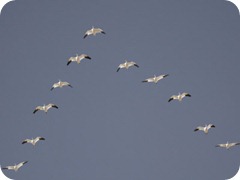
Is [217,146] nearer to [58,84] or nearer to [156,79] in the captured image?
[156,79]

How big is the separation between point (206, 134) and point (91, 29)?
10006 mm

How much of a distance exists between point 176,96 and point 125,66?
389 centimetres

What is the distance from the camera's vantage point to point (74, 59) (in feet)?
161

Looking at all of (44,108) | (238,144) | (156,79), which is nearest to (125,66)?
(156,79)

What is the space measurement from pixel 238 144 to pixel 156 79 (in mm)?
6958

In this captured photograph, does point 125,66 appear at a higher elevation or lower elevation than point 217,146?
higher

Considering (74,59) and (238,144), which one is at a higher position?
(74,59)

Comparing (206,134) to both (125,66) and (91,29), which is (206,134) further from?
(91,29)

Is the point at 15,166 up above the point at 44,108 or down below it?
below

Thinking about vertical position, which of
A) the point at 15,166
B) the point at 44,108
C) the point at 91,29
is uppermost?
the point at 91,29

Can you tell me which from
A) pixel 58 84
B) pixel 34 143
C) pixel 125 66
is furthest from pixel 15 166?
pixel 125 66

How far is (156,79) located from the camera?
49.6 m

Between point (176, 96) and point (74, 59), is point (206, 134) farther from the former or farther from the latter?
point (74, 59)

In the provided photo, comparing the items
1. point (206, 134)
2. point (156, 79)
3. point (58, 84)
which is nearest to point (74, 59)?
point (58, 84)
